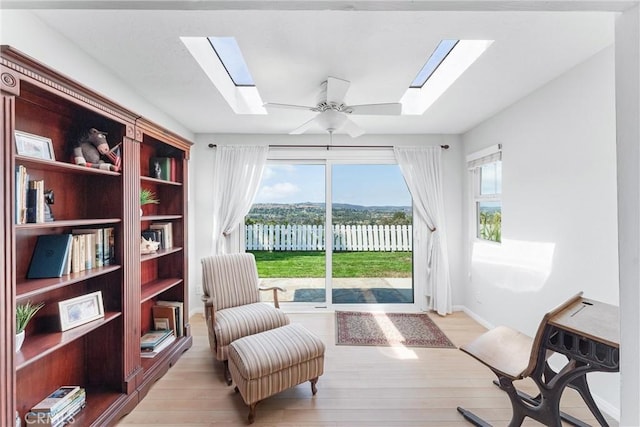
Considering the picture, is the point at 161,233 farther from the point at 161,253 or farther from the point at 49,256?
the point at 49,256

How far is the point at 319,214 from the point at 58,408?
2904 mm

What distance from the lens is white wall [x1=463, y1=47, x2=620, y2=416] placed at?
1.82m

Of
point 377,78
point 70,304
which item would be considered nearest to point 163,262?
point 70,304

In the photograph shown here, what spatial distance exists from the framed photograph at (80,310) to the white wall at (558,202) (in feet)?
10.8

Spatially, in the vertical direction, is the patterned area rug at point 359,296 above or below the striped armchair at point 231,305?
below

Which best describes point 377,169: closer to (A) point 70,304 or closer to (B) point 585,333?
(B) point 585,333

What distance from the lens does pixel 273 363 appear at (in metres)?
1.85

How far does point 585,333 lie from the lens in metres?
1.25

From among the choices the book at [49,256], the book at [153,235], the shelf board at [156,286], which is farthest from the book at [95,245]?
the book at [153,235]

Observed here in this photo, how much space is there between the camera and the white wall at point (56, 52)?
1.39 m

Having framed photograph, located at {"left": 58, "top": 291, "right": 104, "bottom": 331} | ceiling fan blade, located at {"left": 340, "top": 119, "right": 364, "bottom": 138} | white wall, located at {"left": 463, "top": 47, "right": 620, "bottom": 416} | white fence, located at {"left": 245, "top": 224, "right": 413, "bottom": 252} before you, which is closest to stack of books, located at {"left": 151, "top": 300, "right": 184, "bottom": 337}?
framed photograph, located at {"left": 58, "top": 291, "right": 104, "bottom": 331}

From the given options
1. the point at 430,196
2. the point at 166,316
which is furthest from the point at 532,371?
the point at 166,316

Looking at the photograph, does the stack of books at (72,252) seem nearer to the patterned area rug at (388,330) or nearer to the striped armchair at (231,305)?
the striped armchair at (231,305)

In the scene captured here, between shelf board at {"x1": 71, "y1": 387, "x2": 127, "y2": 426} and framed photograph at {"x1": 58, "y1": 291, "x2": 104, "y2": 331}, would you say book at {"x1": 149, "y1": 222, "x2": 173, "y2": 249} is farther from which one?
shelf board at {"x1": 71, "y1": 387, "x2": 127, "y2": 426}
